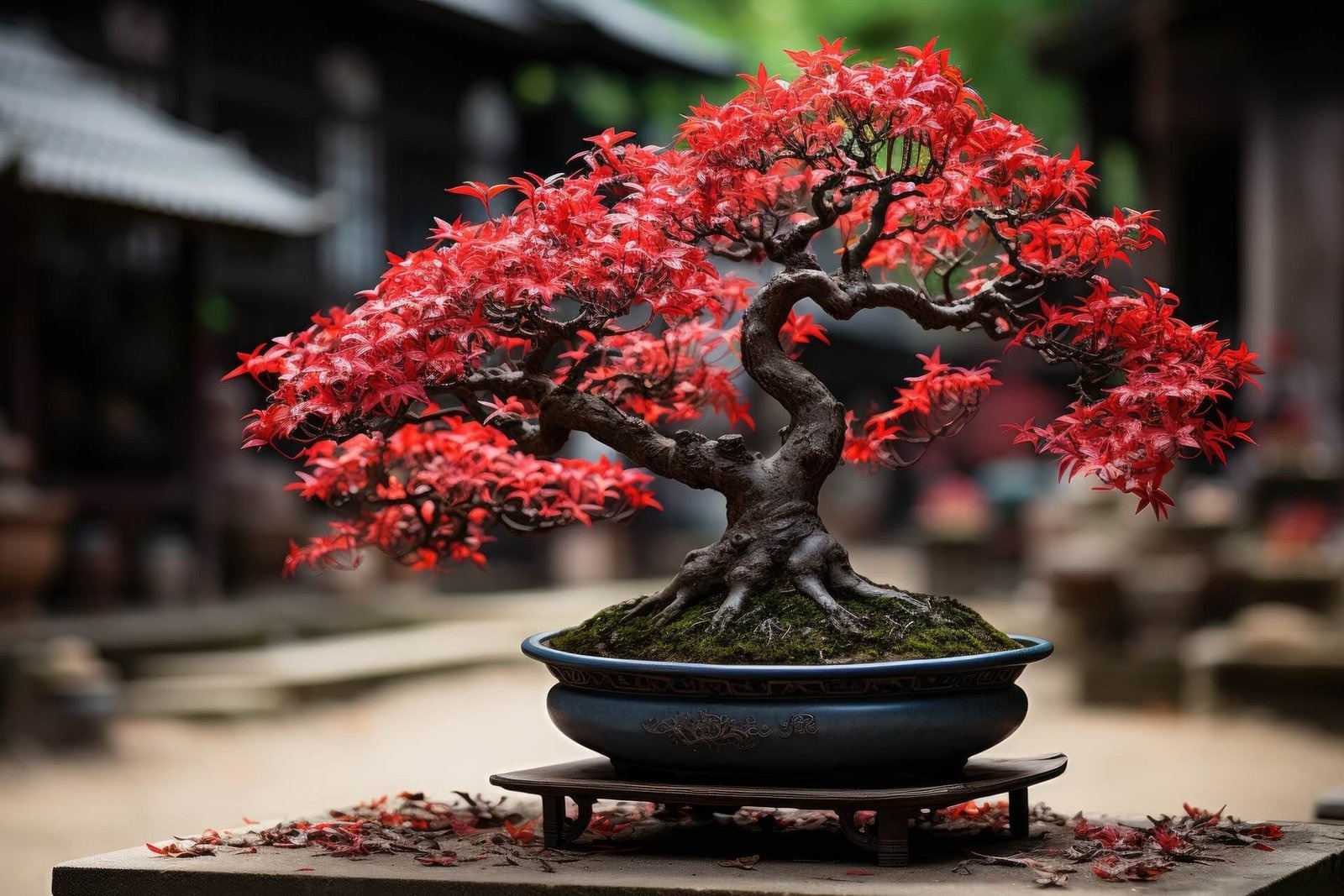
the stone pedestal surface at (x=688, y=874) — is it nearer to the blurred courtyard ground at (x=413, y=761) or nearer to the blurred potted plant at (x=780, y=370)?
the blurred potted plant at (x=780, y=370)

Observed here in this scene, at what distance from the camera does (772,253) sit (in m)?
2.92

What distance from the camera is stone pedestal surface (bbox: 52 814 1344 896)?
2250 mm

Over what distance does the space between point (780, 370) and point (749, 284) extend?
31cm

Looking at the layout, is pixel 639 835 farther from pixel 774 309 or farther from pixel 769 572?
pixel 774 309

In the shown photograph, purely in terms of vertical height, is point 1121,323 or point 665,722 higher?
point 1121,323

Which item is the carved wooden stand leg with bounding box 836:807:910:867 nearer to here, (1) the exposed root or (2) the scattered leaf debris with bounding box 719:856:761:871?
(2) the scattered leaf debris with bounding box 719:856:761:871

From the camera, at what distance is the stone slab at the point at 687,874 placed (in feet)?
7.38

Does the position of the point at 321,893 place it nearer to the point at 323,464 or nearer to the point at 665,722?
the point at 665,722

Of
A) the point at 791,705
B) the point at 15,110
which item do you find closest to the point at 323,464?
the point at 791,705

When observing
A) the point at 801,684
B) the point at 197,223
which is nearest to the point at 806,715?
the point at 801,684

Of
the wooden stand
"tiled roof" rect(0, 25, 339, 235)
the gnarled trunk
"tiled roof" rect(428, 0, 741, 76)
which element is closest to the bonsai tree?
the gnarled trunk

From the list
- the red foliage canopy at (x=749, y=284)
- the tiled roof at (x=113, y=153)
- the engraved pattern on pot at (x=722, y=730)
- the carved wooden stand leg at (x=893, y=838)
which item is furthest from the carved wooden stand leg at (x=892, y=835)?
the tiled roof at (x=113, y=153)

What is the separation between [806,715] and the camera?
238 cm

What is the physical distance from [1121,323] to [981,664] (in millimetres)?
666
